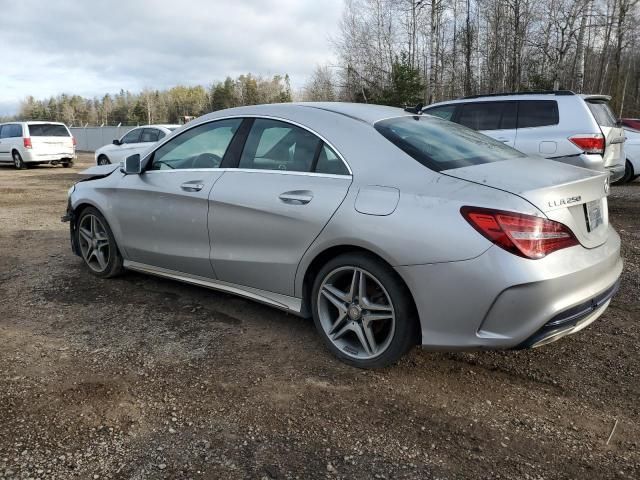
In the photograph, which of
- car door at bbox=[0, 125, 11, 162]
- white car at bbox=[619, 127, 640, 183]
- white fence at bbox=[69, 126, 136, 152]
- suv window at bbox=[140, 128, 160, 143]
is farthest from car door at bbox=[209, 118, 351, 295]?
white fence at bbox=[69, 126, 136, 152]

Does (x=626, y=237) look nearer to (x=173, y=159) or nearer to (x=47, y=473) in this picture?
(x=173, y=159)

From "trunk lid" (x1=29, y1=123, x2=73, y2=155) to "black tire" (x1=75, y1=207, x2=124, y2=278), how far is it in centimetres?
1557

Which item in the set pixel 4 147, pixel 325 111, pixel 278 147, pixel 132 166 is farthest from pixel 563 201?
pixel 4 147

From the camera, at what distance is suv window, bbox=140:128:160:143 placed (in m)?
15.4

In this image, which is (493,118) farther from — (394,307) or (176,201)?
(394,307)

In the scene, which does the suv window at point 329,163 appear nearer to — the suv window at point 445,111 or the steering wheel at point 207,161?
the steering wheel at point 207,161

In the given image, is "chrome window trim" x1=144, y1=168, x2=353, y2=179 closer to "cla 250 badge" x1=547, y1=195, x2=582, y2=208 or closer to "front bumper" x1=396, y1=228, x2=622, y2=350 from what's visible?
"front bumper" x1=396, y1=228, x2=622, y2=350

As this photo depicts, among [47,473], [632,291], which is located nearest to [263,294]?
[47,473]

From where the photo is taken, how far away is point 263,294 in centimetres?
362

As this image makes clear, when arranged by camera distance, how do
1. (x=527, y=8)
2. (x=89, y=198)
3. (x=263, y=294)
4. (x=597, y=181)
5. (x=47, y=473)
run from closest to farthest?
(x=47, y=473), (x=597, y=181), (x=263, y=294), (x=89, y=198), (x=527, y=8)

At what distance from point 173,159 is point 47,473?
2.58 metres

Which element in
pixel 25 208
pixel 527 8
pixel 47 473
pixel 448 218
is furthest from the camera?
pixel 527 8

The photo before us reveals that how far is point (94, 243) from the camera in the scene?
16.1ft

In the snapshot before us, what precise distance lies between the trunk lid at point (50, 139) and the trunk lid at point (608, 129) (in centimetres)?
1727
